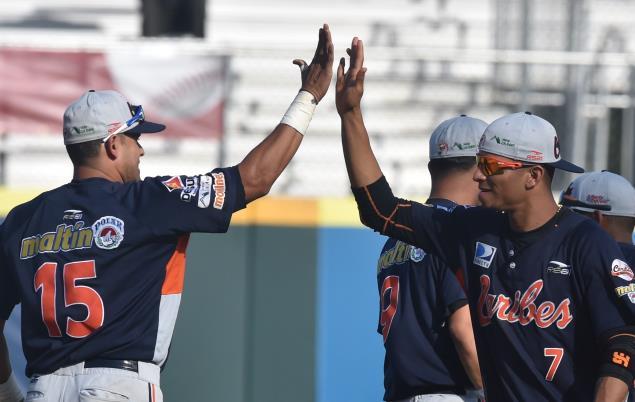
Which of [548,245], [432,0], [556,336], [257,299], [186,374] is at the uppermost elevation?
[432,0]

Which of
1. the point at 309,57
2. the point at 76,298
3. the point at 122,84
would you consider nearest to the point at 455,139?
the point at 76,298

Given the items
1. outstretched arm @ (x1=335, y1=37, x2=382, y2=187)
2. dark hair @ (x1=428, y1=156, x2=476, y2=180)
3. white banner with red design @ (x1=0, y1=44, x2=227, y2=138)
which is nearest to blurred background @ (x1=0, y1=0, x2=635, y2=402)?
white banner with red design @ (x1=0, y1=44, x2=227, y2=138)

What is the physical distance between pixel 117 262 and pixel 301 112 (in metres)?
0.90

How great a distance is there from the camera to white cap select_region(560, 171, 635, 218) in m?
4.93

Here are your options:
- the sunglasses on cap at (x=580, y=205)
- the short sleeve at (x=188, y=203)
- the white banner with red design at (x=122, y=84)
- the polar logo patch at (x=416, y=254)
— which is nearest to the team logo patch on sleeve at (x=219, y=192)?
the short sleeve at (x=188, y=203)

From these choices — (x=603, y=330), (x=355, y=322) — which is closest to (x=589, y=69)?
(x=355, y=322)

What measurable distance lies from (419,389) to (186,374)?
7.79 ft

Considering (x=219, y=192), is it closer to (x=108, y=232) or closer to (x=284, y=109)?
(x=108, y=232)

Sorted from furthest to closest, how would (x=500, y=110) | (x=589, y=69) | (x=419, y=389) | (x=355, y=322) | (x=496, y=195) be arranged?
(x=500, y=110) < (x=589, y=69) < (x=355, y=322) < (x=419, y=389) < (x=496, y=195)

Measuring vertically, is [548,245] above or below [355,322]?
above

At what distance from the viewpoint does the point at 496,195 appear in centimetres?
381

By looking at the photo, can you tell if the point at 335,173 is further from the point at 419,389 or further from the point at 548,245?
the point at 548,245

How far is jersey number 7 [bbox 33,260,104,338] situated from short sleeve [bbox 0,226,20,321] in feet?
0.98

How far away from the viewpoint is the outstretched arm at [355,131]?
3951mm
